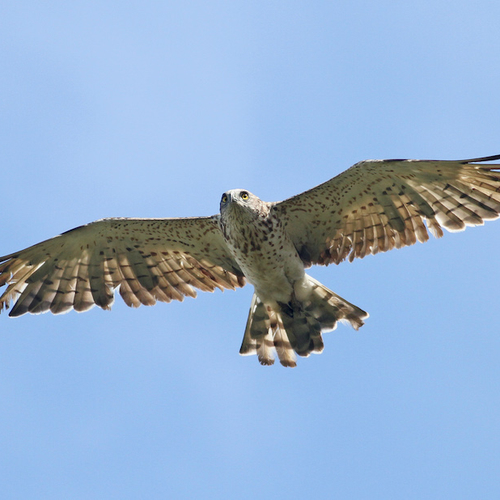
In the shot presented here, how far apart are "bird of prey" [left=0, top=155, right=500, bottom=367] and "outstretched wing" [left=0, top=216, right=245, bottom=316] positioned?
14 millimetres

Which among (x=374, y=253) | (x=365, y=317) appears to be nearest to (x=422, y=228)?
(x=374, y=253)

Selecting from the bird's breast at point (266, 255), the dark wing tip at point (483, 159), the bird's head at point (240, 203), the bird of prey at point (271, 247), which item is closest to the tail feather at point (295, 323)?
the bird of prey at point (271, 247)

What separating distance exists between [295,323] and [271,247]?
3.93 ft

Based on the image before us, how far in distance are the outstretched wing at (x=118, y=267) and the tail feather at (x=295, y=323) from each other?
2.21ft

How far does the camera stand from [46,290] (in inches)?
440

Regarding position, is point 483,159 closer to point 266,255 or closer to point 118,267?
point 266,255

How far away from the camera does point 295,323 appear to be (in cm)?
1093

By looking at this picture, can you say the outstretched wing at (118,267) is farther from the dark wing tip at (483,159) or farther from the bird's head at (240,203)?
the dark wing tip at (483,159)

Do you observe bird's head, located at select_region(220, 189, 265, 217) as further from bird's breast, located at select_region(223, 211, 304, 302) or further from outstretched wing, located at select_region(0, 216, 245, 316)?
outstretched wing, located at select_region(0, 216, 245, 316)

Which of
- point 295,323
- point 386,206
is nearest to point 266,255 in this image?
point 295,323

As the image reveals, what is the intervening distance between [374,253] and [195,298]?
2551 mm

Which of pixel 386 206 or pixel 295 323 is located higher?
pixel 386 206

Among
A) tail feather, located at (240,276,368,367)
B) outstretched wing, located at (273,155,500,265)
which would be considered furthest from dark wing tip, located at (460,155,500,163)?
tail feather, located at (240,276,368,367)

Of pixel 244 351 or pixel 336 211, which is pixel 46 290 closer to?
pixel 244 351
